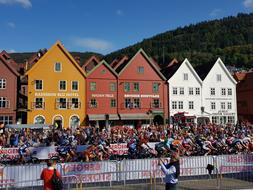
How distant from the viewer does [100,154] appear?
17.5 meters

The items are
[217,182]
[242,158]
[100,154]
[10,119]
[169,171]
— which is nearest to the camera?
[169,171]

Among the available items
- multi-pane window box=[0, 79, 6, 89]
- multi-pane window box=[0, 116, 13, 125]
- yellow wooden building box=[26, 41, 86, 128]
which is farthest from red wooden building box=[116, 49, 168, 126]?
multi-pane window box=[0, 79, 6, 89]

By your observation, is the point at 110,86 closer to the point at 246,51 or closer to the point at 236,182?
the point at 236,182

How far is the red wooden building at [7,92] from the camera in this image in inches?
1613

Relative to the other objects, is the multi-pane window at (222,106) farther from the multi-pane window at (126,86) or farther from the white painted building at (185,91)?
the multi-pane window at (126,86)

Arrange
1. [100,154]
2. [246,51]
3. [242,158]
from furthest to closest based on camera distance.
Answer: [246,51], [100,154], [242,158]

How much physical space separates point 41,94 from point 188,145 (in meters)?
26.3

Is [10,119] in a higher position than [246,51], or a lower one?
lower

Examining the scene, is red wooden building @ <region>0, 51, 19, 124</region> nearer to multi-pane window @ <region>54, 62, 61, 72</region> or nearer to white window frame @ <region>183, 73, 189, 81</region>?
multi-pane window @ <region>54, 62, 61, 72</region>

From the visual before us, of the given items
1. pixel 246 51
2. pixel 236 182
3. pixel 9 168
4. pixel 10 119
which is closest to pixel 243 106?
pixel 10 119

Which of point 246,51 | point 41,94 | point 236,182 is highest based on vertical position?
point 246,51

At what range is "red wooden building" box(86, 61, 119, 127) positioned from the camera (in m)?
43.7

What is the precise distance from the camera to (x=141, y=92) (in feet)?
153

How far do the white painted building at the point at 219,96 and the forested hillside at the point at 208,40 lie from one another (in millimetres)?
74536
